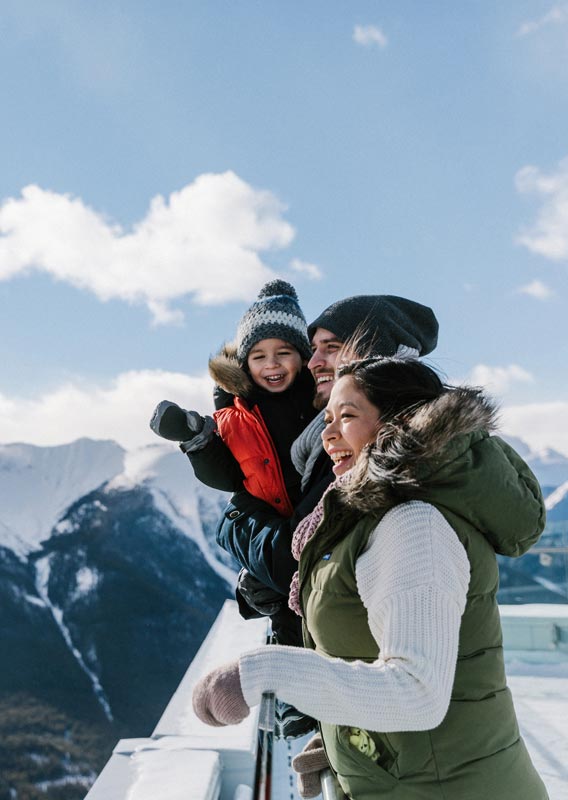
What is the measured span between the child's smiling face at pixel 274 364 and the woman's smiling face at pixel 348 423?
2.19ft

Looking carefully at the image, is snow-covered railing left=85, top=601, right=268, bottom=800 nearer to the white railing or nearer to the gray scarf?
the white railing

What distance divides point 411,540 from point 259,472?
2.59 ft

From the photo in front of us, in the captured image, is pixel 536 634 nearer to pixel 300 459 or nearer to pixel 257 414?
pixel 257 414

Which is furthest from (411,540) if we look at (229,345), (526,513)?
(229,345)

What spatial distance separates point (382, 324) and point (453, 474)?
0.62m

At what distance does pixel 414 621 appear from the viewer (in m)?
0.70

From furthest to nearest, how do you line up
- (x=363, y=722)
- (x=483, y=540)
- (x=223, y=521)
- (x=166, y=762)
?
(x=166, y=762) < (x=223, y=521) < (x=483, y=540) < (x=363, y=722)

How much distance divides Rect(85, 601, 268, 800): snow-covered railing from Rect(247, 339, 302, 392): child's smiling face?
1.31m

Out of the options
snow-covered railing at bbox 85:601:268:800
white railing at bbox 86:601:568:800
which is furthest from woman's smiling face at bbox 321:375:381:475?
snow-covered railing at bbox 85:601:268:800

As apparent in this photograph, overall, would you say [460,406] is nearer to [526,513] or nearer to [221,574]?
[526,513]

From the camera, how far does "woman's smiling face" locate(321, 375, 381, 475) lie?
0.95 meters

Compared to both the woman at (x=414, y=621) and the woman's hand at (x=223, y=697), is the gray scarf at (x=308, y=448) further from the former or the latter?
the woman's hand at (x=223, y=697)

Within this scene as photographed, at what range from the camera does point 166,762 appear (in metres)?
2.56

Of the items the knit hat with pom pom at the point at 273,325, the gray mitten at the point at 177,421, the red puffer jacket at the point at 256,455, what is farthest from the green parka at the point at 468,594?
the knit hat with pom pom at the point at 273,325
